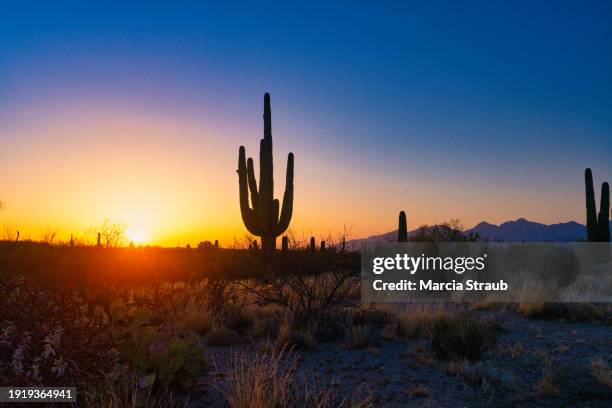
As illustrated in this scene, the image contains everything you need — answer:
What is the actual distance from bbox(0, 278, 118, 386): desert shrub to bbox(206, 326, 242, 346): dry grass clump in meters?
4.17

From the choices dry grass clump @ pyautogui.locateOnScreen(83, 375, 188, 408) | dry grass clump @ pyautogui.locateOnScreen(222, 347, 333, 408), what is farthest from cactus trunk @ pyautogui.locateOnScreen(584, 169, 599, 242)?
dry grass clump @ pyautogui.locateOnScreen(83, 375, 188, 408)

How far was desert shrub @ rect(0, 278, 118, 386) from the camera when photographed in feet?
14.0

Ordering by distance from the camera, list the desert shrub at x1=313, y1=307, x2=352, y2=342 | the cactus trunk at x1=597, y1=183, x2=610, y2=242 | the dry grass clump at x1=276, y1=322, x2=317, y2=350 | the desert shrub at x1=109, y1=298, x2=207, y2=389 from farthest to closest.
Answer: the cactus trunk at x1=597, y1=183, x2=610, y2=242 < the desert shrub at x1=313, y1=307, x2=352, y2=342 < the dry grass clump at x1=276, y1=322, x2=317, y2=350 < the desert shrub at x1=109, y1=298, x2=207, y2=389

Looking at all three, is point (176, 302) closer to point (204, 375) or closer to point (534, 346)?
point (204, 375)

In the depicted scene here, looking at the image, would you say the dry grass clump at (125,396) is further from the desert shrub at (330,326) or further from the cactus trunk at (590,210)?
the cactus trunk at (590,210)

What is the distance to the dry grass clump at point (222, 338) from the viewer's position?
9.23 meters

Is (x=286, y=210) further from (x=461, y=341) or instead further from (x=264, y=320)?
(x=461, y=341)

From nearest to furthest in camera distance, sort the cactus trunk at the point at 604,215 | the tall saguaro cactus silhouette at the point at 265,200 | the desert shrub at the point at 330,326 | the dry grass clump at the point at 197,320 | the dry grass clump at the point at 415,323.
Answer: the desert shrub at the point at 330,326 → the dry grass clump at the point at 415,323 → the dry grass clump at the point at 197,320 → the tall saguaro cactus silhouette at the point at 265,200 → the cactus trunk at the point at 604,215

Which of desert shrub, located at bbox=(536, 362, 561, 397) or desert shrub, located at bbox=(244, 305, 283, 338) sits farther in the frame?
desert shrub, located at bbox=(244, 305, 283, 338)

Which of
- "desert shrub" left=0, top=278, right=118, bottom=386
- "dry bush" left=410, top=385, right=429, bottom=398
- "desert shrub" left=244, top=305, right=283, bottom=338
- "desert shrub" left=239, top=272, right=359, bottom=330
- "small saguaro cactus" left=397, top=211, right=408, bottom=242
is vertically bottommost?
"dry bush" left=410, top=385, right=429, bottom=398

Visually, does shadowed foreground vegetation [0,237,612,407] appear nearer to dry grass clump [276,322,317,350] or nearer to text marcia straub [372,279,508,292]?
dry grass clump [276,322,317,350]

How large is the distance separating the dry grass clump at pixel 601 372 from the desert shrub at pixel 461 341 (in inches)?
60.8

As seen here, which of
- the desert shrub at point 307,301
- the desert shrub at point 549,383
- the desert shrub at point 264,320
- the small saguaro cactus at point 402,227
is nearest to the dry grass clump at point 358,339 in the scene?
the desert shrub at point 307,301

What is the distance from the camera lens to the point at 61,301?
192 inches
